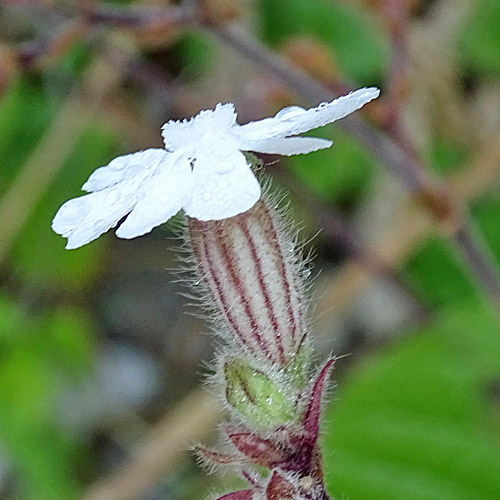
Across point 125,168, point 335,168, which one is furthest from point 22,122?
point 125,168

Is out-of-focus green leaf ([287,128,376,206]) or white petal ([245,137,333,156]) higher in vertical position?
out-of-focus green leaf ([287,128,376,206])

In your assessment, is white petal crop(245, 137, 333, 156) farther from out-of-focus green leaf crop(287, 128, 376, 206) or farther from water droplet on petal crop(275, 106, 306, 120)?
out-of-focus green leaf crop(287, 128, 376, 206)

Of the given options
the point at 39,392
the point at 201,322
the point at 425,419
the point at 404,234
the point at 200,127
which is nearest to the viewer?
the point at 200,127

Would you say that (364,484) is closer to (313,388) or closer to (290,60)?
(290,60)

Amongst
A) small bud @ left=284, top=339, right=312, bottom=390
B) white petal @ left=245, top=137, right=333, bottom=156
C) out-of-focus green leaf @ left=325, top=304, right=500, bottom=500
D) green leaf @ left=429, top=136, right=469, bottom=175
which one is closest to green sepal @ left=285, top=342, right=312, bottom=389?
small bud @ left=284, top=339, right=312, bottom=390

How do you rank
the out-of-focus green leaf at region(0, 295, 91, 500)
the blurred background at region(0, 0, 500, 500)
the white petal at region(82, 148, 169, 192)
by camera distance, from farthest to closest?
the out-of-focus green leaf at region(0, 295, 91, 500)
the blurred background at region(0, 0, 500, 500)
the white petal at region(82, 148, 169, 192)

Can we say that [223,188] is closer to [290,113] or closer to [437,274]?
[290,113]
